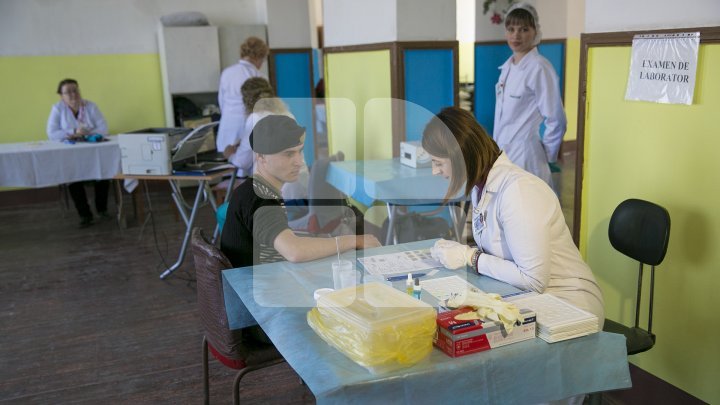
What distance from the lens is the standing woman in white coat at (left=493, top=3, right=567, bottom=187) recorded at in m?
3.75

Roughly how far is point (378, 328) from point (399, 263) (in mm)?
710

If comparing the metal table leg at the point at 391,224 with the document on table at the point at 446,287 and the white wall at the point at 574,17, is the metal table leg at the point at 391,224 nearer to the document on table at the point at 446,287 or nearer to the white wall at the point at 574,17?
the document on table at the point at 446,287

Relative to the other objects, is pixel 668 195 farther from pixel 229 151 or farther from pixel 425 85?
pixel 229 151

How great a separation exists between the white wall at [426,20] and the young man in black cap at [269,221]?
2128 mm

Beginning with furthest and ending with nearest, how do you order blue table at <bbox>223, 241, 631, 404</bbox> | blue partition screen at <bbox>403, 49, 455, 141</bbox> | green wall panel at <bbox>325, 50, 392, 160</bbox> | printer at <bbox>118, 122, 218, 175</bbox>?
green wall panel at <bbox>325, 50, 392, 160</bbox> < blue partition screen at <bbox>403, 49, 455, 141</bbox> < printer at <bbox>118, 122, 218, 175</bbox> < blue table at <bbox>223, 241, 631, 404</bbox>

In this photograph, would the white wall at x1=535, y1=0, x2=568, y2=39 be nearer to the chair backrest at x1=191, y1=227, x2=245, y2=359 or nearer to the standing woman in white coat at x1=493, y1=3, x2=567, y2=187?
the standing woman in white coat at x1=493, y1=3, x2=567, y2=187

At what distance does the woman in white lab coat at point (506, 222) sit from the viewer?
187 centimetres

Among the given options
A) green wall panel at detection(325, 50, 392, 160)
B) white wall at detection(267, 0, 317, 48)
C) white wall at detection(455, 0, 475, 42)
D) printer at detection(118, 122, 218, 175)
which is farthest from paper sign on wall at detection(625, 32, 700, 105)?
white wall at detection(455, 0, 475, 42)

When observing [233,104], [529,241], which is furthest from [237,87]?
[529,241]

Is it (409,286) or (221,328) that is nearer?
(409,286)

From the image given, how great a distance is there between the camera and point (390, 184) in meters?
3.46

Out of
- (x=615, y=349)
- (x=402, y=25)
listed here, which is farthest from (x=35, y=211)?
(x=615, y=349)

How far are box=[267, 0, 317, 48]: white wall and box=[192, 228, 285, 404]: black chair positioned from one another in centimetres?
513

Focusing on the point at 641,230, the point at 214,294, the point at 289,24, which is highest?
the point at 289,24
